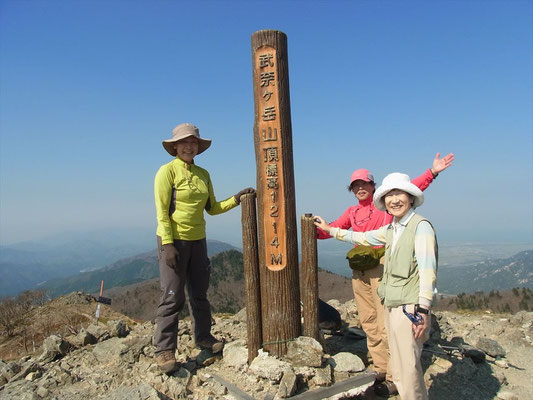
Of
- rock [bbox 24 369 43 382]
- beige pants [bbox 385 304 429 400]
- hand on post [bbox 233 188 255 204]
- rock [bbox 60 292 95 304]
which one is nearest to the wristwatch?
beige pants [bbox 385 304 429 400]

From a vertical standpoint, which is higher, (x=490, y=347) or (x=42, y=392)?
(x=42, y=392)

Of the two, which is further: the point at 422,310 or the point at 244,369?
the point at 244,369

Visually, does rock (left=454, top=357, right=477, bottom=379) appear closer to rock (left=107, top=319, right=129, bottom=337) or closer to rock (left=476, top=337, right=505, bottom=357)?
rock (left=476, top=337, right=505, bottom=357)

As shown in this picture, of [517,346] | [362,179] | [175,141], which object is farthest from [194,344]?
[517,346]

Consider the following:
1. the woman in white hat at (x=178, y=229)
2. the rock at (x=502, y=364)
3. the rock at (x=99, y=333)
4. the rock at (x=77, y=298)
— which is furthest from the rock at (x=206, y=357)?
the rock at (x=77, y=298)

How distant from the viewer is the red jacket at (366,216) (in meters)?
4.57

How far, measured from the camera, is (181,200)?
16.4ft

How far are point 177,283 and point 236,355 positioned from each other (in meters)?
1.52

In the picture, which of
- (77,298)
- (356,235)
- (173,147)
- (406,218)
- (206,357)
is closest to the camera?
(406,218)

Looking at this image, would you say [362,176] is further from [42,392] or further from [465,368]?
[42,392]

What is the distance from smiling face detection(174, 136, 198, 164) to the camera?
16.7 feet

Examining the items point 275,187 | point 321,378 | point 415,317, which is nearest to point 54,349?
point 321,378

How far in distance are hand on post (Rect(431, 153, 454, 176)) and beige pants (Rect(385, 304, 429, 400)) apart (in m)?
2.05

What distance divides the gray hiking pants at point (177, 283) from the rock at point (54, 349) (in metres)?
2.57
